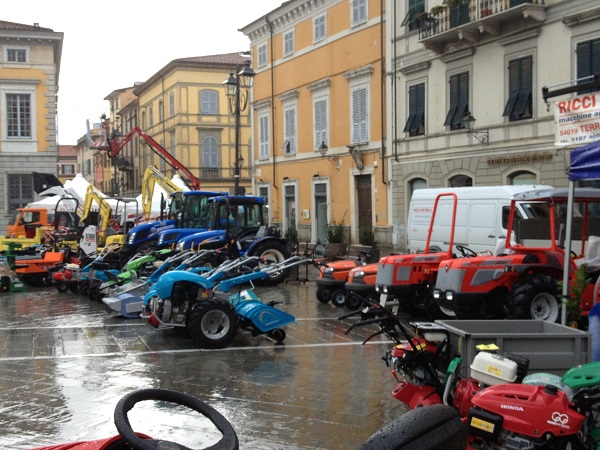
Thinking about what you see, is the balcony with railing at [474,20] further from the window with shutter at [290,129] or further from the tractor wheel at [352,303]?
the window with shutter at [290,129]

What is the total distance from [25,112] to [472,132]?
1041 inches

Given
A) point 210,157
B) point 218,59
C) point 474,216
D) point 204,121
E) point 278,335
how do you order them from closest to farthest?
point 278,335, point 474,216, point 204,121, point 210,157, point 218,59

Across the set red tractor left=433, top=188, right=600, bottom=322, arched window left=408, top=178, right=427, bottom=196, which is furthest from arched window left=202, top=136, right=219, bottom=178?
red tractor left=433, top=188, right=600, bottom=322

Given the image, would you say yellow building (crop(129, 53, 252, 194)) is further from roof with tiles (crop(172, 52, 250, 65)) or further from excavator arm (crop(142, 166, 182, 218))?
excavator arm (crop(142, 166, 182, 218))

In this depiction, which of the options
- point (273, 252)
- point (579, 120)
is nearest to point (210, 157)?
point (273, 252)

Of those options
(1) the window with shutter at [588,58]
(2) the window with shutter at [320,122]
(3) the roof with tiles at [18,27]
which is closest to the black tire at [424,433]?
(1) the window with shutter at [588,58]

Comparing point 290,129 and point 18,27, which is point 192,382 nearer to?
point 290,129

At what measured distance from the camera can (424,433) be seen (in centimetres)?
277

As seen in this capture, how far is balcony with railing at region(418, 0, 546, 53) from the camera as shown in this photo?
17.8 meters

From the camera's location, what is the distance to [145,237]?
19.3 meters

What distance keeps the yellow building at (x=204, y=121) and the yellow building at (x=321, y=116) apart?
16641 millimetres

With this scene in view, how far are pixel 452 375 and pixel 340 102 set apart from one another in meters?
22.2

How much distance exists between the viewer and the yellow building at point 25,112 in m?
37.7

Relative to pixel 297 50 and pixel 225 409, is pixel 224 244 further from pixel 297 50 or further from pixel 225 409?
pixel 297 50
